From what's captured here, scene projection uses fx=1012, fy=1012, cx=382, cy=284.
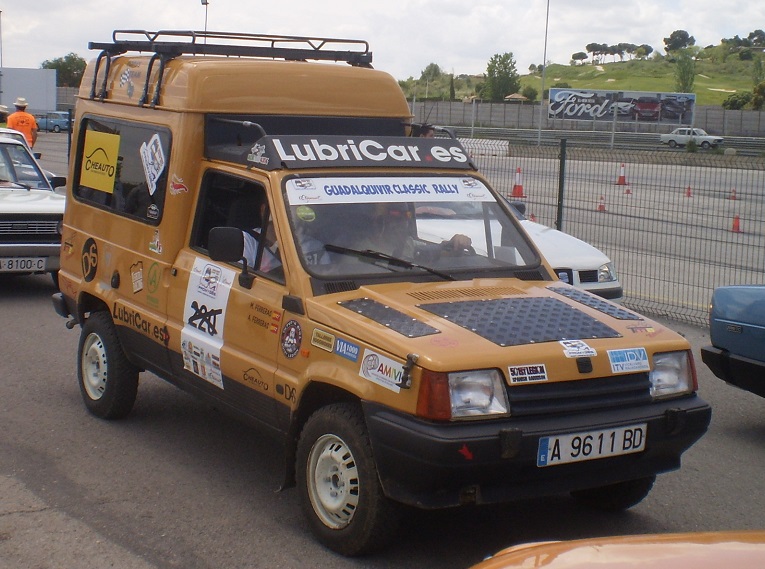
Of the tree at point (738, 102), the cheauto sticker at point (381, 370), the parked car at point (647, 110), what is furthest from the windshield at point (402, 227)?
the tree at point (738, 102)

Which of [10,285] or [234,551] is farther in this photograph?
[10,285]

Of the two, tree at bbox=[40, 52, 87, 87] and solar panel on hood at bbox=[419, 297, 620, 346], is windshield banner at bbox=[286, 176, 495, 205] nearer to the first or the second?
solar panel on hood at bbox=[419, 297, 620, 346]

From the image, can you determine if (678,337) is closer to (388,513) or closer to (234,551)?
(388,513)

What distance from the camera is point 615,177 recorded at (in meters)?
12.3

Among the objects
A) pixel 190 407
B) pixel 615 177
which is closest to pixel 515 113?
pixel 615 177

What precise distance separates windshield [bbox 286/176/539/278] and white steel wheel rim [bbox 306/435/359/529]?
35.7 inches

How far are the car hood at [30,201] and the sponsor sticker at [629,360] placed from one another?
8046 mm

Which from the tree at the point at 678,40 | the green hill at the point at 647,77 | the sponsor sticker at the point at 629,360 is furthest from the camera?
the tree at the point at 678,40

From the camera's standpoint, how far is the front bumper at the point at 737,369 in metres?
6.36

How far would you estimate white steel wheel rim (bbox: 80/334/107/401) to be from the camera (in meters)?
6.78

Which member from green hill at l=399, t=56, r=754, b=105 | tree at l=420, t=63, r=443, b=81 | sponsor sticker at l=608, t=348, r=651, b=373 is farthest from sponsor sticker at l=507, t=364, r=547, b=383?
tree at l=420, t=63, r=443, b=81

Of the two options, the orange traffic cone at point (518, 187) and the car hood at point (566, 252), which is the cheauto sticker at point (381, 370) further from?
the orange traffic cone at point (518, 187)

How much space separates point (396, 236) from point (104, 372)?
8.04 feet

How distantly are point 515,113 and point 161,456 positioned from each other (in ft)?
178
